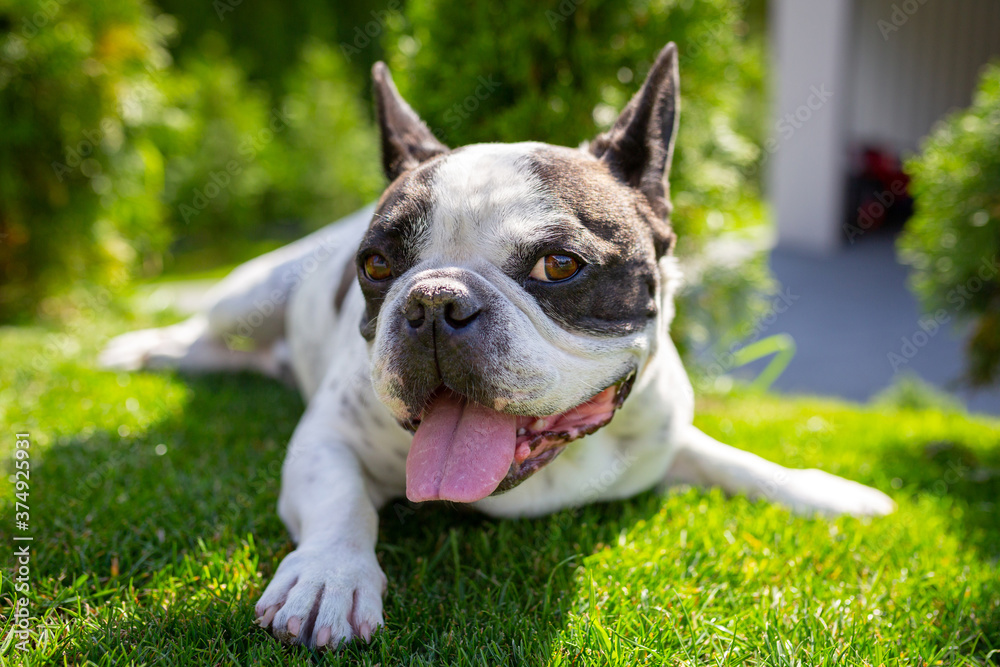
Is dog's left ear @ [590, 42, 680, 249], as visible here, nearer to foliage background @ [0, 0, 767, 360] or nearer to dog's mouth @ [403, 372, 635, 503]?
dog's mouth @ [403, 372, 635, 503]

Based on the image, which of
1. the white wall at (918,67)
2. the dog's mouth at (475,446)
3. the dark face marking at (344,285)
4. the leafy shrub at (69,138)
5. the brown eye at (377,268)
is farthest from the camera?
the white wall at (918,67)

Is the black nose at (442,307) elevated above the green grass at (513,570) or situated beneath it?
elevated above

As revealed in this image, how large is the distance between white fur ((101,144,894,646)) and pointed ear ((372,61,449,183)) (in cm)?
32

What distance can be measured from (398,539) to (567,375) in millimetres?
874

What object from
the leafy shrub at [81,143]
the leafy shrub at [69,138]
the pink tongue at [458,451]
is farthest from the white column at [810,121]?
the pink tongue at [458,451]

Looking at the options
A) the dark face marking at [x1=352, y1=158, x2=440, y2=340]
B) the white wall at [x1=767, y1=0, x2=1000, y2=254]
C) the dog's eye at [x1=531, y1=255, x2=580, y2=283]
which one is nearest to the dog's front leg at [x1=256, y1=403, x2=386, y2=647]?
the dark face marking at [x1=352, y1=158, x2=440, y2=340]

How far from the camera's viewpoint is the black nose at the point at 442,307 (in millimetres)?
1903

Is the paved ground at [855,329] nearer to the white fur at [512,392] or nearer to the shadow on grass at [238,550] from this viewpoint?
the white fur at [512,392]

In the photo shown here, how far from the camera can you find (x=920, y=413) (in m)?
5.01

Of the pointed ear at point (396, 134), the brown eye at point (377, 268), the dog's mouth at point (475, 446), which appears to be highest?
the pointed ear at point (396, 134)

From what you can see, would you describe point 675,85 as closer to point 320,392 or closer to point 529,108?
point 529,108

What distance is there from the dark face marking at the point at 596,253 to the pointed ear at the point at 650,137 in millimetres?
146

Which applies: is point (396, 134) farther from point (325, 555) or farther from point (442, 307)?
point (325, 555)

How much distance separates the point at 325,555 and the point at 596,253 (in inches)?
43.7
